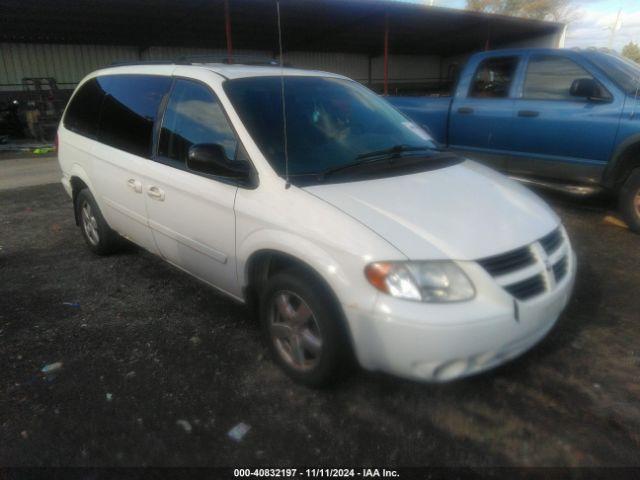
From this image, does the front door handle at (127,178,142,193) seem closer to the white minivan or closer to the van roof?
the white minivan

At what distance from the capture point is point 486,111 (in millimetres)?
5758

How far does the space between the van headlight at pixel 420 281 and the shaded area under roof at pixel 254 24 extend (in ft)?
45.7

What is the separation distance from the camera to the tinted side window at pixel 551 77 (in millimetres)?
5125

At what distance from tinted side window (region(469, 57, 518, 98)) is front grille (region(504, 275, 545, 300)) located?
400 centimetres

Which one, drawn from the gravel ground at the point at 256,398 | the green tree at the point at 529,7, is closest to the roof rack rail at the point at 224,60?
the gravel ground at the point at 256,398

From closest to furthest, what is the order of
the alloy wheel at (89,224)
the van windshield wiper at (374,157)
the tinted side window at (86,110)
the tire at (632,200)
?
the van windshield wiper at (374,157)
the tinted side window at (86,110)
the alloy wheel at (89,224)
the tire at (632,200)

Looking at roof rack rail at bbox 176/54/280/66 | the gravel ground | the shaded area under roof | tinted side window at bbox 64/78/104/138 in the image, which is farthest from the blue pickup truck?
the shaded area under roof

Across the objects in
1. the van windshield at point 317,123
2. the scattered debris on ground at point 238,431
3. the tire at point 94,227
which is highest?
the van windshield at point 317,123

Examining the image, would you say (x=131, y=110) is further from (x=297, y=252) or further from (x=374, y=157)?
(x=297, y=252)

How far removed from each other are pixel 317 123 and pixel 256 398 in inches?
66.5

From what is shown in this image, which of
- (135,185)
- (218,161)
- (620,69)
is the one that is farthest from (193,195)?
(620,69)

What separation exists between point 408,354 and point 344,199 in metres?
0.82

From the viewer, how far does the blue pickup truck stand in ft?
15.7

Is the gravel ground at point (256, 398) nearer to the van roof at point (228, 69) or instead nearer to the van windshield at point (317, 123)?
the van windshield at point (317, 123)
